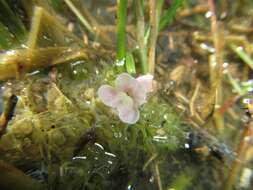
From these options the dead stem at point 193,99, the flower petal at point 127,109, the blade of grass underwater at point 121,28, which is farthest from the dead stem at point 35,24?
the dead stem at point 193,99

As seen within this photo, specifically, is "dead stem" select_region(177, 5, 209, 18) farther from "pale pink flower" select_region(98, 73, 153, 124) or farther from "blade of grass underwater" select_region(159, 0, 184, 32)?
"pale pink flower" select_region(98, 73, 153, 124)

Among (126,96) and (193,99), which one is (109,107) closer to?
(126,96)

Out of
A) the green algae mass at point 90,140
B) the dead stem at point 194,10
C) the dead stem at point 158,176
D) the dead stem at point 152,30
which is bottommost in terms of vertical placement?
the dead stem at point 158,176

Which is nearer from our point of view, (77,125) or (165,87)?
(77,125)

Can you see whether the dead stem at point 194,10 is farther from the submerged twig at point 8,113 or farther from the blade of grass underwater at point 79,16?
the submerged twig at point 8,113

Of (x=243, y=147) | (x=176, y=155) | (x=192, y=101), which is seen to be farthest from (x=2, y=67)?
(x=243, y=147)

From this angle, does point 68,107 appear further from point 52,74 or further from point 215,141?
point 215,141

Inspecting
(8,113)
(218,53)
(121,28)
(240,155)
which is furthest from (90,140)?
(218,53)

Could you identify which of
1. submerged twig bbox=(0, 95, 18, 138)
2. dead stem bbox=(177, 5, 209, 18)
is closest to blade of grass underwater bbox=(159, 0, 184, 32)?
dead stem bbox=(177, 5, 209, 18)
